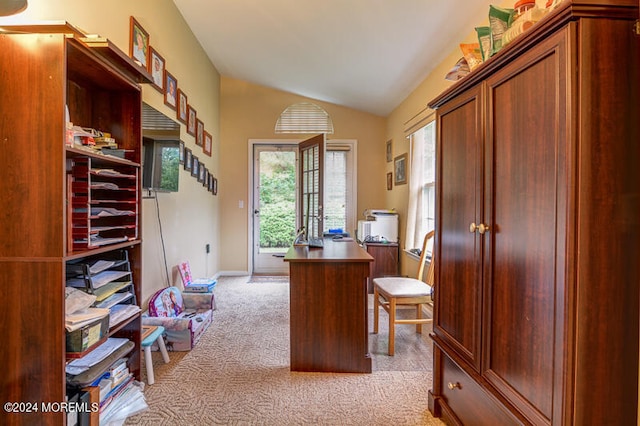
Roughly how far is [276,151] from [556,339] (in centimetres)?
438

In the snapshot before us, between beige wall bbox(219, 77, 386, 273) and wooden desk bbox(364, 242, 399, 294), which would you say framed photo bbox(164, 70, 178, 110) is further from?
wooden desk bbox(364, 242, 399, 294)

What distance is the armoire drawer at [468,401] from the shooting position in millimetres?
1144

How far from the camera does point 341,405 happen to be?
1.72 metres

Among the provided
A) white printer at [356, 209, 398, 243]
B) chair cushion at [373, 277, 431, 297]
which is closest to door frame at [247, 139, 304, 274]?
white printer at [356, 209, 398, 243]

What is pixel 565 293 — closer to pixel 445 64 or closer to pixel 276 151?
pixel 445 64

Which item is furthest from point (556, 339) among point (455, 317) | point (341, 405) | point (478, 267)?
point (341, 405)

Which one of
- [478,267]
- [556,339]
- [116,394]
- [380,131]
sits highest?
[380,131]

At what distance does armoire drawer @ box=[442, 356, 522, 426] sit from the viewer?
3.75 ft

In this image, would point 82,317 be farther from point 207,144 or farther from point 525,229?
point 207,144

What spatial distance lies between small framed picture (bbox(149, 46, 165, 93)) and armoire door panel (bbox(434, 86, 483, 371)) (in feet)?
7.62

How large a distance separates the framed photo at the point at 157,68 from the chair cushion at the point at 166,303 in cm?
171

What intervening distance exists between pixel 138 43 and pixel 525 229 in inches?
110

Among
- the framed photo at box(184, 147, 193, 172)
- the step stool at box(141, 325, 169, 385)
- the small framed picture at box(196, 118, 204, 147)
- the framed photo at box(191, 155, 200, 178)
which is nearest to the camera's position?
the step stool at box(141, 325, 169, 385)

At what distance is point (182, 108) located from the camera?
3.23 metres
